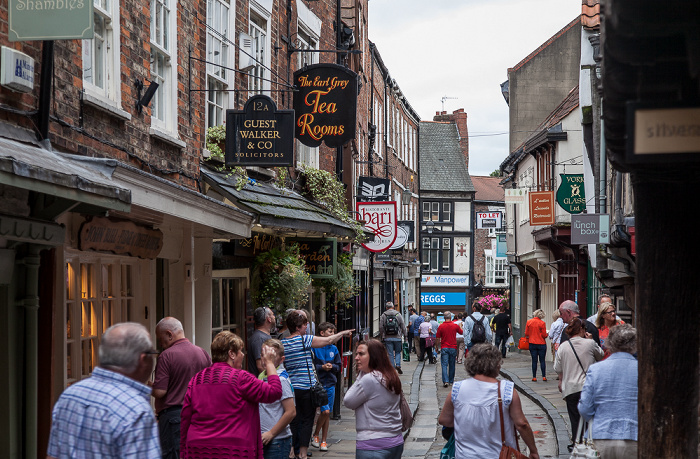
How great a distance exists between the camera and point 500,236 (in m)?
42.3

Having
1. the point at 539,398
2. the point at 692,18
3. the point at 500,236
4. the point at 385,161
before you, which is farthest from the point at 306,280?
the point at 500,236

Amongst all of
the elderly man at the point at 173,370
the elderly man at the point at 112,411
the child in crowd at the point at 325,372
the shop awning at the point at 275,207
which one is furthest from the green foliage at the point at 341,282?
the elderly man at the point at 112,411

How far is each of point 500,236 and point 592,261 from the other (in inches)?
871

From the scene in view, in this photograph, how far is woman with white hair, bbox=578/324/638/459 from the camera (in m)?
6.24

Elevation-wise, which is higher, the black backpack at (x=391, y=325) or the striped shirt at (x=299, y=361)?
the striped shirt at (x=299, y=361)

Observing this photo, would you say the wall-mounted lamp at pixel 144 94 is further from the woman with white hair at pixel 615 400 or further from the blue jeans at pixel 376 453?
the woman with white hair at pixel 615 400

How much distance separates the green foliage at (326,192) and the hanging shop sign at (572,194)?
7105 millimetres

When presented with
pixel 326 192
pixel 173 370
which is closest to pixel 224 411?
pixel 173 370

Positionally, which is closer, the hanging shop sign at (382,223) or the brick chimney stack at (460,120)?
the hanging shop sign at (382,223)

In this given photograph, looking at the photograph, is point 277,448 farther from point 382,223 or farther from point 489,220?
point 489,220

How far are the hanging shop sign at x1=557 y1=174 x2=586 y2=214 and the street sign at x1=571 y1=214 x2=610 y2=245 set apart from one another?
471 centimetres

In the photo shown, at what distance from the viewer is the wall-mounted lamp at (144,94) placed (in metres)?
8.72

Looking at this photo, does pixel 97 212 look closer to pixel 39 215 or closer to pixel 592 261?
pixel 39 215

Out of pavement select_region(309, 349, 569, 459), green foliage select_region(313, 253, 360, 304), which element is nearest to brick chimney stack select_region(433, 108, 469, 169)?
pavement select_region(309, 349, 569, 459)
